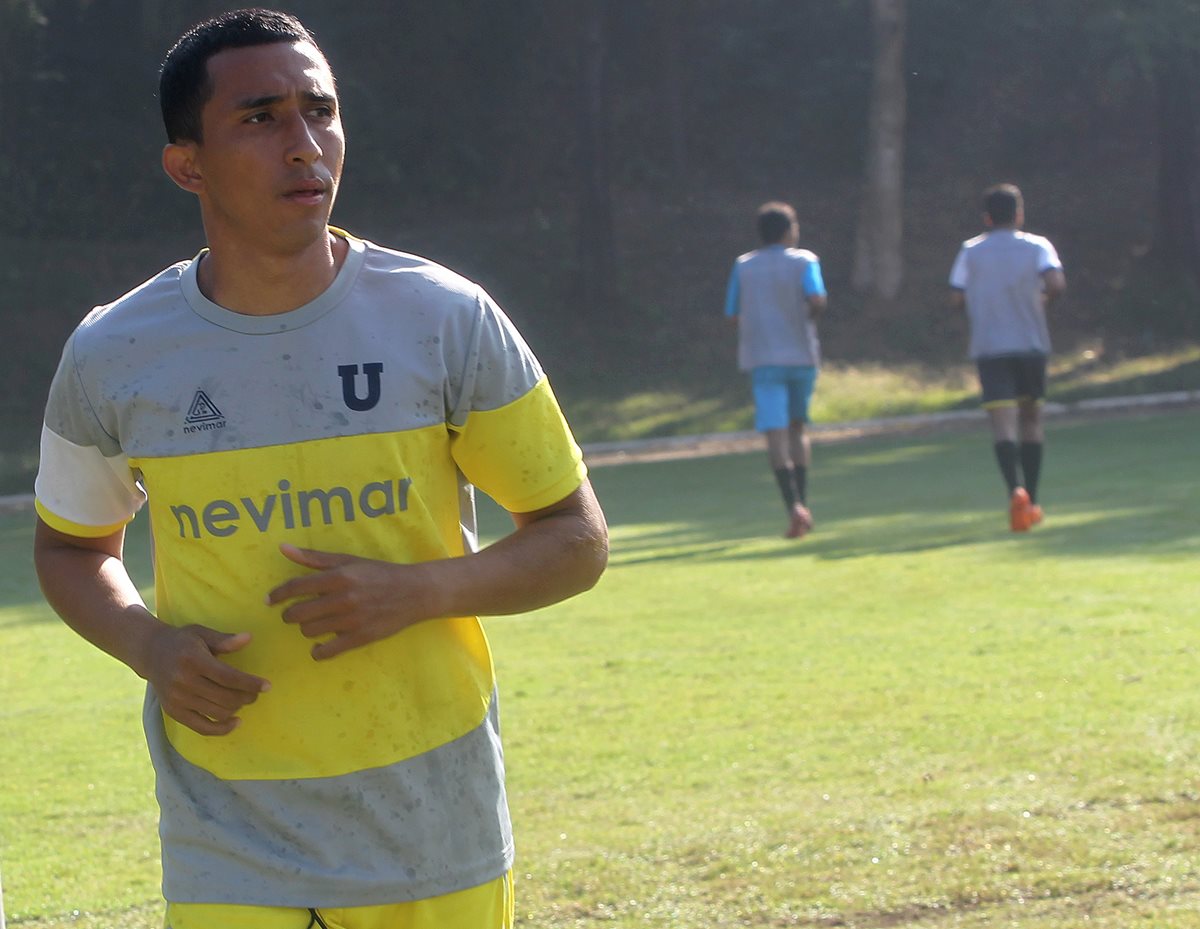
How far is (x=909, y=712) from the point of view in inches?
290

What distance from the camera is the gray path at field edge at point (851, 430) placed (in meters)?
23.3

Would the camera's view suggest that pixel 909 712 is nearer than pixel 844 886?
No

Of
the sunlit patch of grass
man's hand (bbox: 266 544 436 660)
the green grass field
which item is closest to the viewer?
man's hand (bbox: 266 544 436 660)

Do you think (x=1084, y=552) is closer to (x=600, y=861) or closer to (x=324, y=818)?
(x=600, y=861)

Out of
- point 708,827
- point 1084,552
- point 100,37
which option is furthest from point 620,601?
point 100,37

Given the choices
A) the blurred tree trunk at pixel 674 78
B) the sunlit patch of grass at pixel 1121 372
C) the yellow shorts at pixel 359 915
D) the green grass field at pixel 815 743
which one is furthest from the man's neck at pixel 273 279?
the blurred tree trunk at pixel 674 78

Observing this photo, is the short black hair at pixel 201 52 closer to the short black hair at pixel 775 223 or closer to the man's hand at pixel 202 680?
the man's hand at pixel 202 680

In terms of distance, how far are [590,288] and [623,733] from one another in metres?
25.0

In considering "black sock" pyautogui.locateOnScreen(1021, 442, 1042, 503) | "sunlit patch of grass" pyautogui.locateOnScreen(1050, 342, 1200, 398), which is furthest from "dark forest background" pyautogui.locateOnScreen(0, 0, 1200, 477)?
"black sock" pyautogui.locateOnScreen(1021, 442, 1042, 503)

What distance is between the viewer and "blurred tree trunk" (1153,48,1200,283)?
107ft

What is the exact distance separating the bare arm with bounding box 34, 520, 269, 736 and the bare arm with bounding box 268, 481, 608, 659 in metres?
0.12

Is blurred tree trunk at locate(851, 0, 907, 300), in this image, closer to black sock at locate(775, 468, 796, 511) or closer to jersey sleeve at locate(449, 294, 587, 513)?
black sock at locate(775, 468, 796, 511)

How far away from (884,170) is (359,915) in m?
30.0

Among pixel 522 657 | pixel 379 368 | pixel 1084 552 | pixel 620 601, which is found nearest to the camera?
pixel 379 368
